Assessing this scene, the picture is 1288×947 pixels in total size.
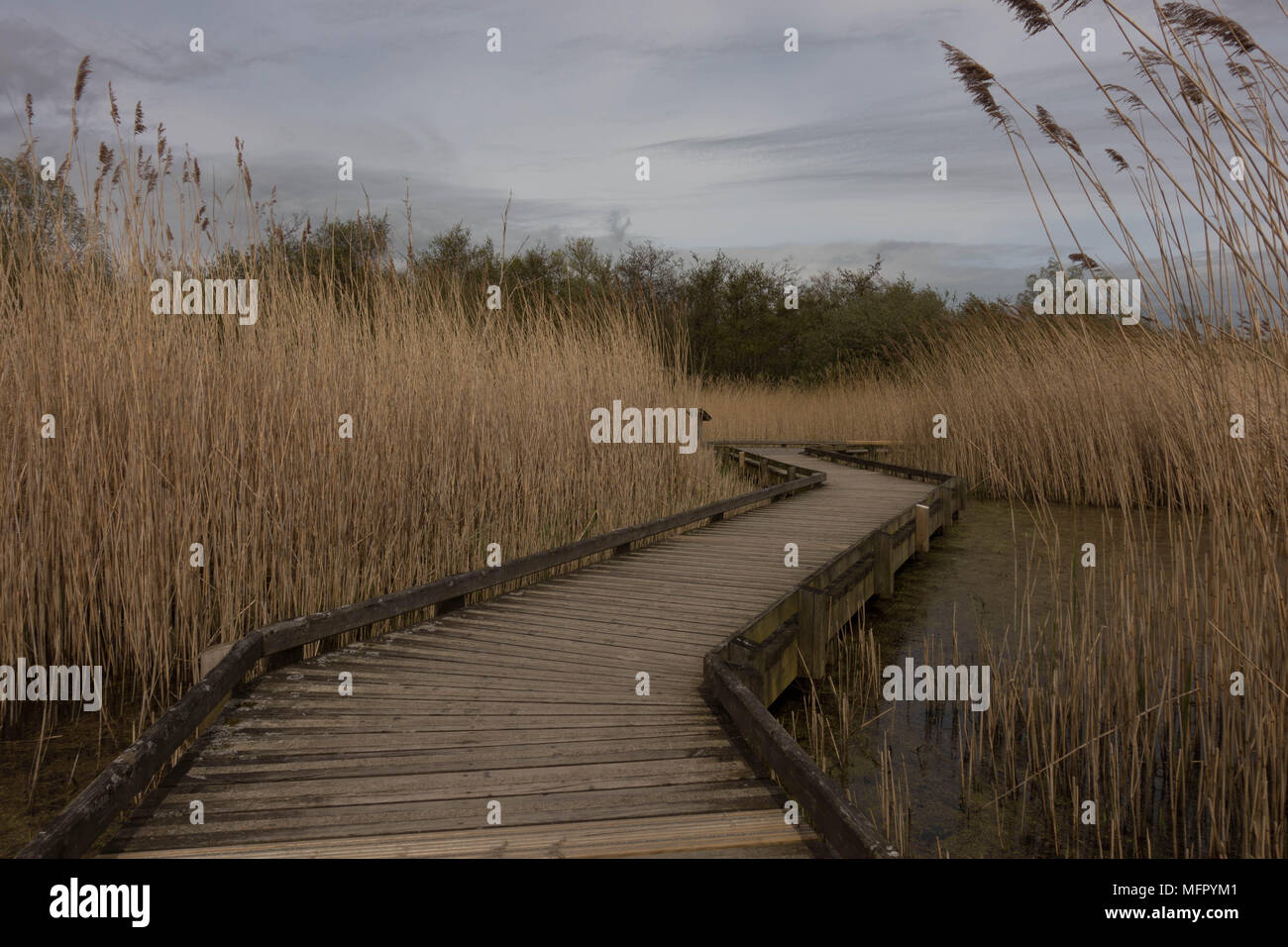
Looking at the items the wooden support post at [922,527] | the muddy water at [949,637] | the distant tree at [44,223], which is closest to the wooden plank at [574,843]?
the muddy water at [949,637]

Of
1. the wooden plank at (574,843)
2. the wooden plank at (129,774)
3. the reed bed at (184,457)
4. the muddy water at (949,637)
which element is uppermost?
the reed bed at (184,457)

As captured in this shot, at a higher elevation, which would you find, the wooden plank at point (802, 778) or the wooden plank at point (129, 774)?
the wooden plank at point (129, 774)

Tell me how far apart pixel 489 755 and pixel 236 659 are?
1.15m

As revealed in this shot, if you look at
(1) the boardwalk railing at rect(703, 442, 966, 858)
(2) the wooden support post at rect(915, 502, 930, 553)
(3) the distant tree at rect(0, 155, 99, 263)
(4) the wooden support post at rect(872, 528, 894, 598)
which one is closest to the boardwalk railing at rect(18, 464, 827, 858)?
(1) the boardwalk railing at rect(703, 442, 966, 858)

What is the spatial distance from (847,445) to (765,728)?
14161 mm

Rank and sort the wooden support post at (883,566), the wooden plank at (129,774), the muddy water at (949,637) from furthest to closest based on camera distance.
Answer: the wooden support post at (883,566)
the muddy water at (949,637)
the wooden plank at (129,774)

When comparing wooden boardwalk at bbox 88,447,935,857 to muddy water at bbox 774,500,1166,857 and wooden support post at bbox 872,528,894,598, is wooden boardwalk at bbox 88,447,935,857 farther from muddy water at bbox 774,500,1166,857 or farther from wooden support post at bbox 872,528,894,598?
wooden support post at bbox 872,528,894,598

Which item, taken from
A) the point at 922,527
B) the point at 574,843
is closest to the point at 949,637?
the point at 922,527

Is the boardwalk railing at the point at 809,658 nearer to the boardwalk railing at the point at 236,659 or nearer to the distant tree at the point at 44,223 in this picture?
the boardwalk railing at the point at 236,659

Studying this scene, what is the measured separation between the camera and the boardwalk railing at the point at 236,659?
2113 mm

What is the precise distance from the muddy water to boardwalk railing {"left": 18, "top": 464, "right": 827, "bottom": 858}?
1.74m

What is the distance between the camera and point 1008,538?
27.7 ft

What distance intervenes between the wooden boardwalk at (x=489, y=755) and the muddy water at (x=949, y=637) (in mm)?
796

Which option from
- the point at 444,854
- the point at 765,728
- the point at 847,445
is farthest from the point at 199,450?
the point at 847,445
